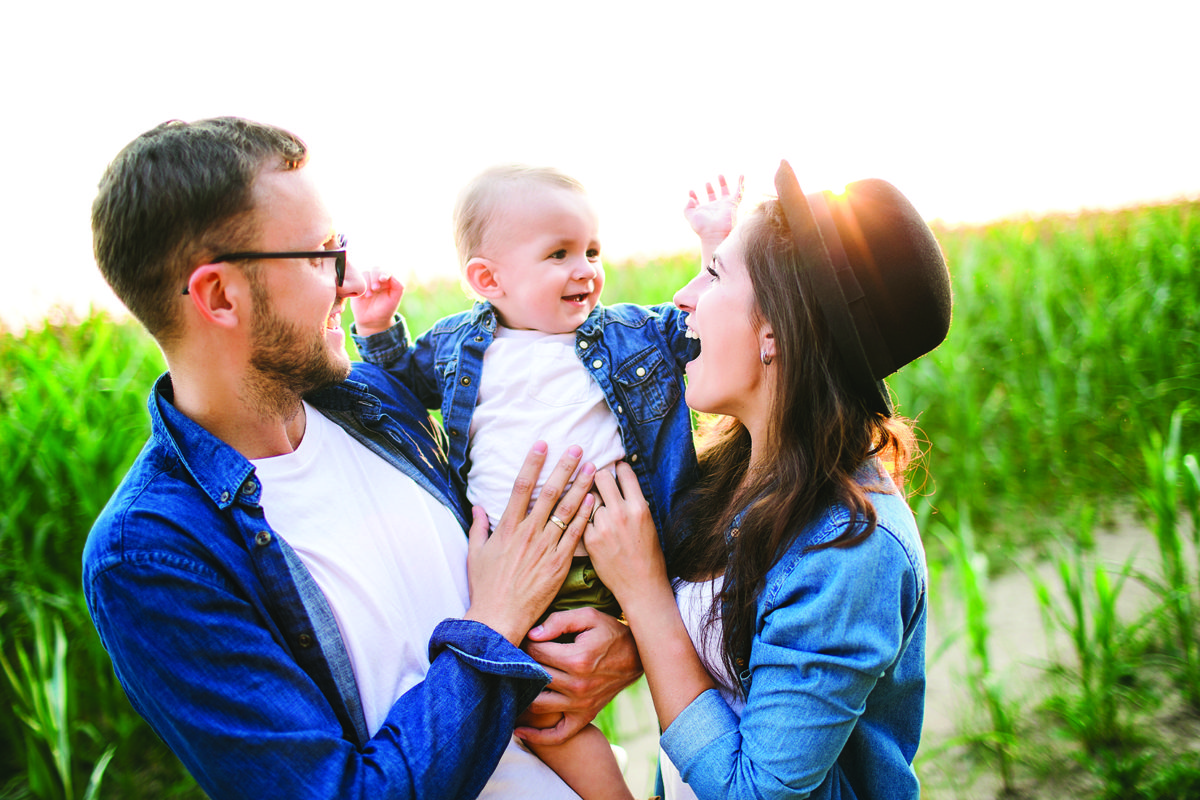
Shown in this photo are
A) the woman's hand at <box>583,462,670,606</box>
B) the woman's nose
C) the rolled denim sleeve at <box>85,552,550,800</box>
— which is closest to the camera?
the rolled denim sleeve at <box>85,552,550,800</box>

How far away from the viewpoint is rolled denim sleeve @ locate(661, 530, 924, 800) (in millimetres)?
1287

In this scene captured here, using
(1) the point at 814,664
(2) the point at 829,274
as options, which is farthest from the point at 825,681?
(2) the point at 829,274

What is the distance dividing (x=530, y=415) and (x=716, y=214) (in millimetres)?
779

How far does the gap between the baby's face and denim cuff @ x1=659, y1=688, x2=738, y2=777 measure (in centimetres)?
103

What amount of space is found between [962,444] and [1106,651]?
1.85m

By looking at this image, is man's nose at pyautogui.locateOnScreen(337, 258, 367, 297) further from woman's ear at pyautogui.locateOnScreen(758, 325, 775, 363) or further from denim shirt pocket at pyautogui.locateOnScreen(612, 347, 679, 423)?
woman's ear at pyautogui.locateOnScreen(758, 325, 775, 363)

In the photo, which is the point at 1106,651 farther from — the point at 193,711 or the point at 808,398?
the point at 193,711

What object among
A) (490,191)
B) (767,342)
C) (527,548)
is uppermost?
(490,191)

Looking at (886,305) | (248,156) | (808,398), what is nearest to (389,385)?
(248,156)

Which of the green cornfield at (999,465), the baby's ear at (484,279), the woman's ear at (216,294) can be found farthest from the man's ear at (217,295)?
the green cornfield at (999,465)

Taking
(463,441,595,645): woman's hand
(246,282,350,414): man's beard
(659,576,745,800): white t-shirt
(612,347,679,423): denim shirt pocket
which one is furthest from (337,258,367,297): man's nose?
(659,576,745,800): white t-shirt

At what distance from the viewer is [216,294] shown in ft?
4.91

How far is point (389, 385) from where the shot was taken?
2.00 meters

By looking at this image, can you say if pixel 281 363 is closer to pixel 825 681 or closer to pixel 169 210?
pixel 169 210
